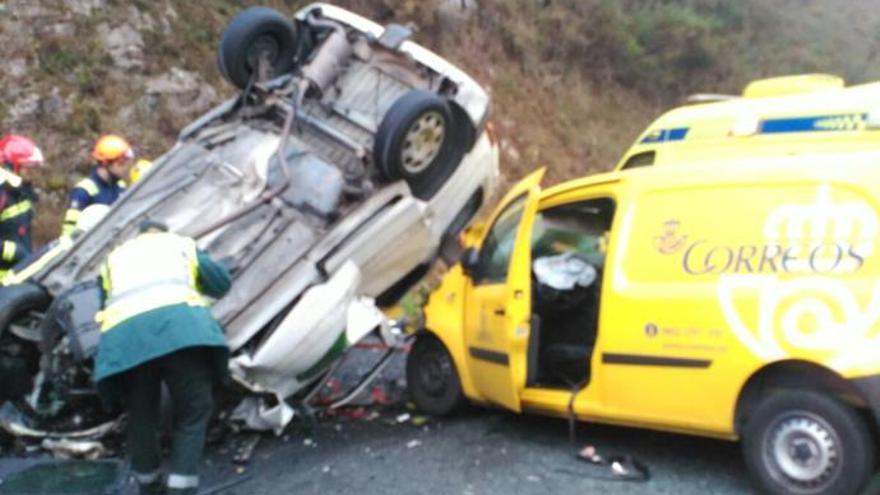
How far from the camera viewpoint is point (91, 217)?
6.24m

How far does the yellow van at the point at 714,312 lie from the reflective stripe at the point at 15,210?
3223 millimetres

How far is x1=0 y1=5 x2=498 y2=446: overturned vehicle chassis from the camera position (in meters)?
5.55

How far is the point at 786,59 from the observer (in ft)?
62.0

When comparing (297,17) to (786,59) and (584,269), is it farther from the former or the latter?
(786,59)

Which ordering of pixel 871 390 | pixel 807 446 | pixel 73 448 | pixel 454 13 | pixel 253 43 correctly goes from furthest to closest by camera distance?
pixel 454 13 < pixel 253 43 < pixel 73 448 < pixel 807 446 < pixel 871 390

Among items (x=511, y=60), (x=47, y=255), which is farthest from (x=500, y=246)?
(x=511, y=60)

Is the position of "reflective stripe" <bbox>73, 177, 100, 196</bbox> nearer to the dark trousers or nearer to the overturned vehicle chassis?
the overturned vehicle chassis

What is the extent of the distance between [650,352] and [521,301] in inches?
33.5

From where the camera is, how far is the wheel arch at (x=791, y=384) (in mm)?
4176

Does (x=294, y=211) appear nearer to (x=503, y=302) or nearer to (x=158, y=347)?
(x=503, y=302)

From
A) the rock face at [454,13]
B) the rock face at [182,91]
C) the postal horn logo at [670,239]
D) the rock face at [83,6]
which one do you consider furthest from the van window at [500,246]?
the rock face at [454,13]

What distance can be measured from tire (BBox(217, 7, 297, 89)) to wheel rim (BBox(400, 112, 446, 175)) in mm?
1295

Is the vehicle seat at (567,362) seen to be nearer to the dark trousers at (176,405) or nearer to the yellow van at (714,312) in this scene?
the yellow van at (714,312)

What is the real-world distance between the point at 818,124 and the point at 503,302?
1.90 metres
